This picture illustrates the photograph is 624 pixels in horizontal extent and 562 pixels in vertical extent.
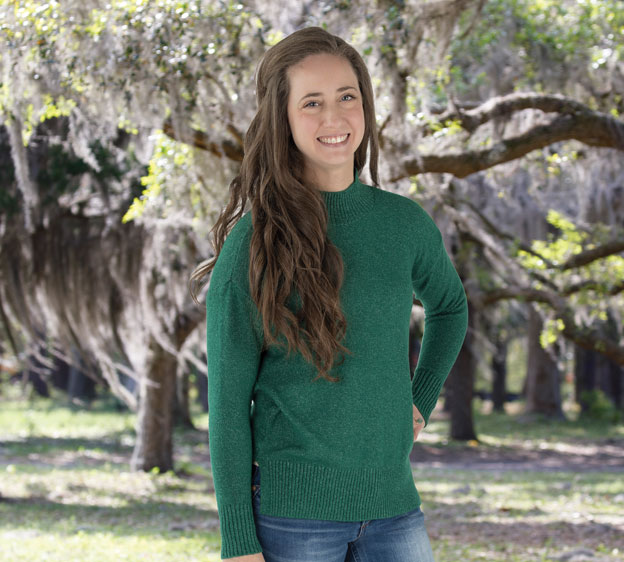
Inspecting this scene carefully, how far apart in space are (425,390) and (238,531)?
68 cm

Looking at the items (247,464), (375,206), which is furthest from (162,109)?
(247,464)

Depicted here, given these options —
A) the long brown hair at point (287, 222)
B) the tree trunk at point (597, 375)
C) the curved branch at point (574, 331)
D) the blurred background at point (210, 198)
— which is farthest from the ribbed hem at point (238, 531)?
the tree trunk at point (597, 375)

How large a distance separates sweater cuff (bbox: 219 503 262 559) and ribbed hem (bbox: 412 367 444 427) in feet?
1.99

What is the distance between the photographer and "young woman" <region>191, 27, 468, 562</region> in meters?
1.85

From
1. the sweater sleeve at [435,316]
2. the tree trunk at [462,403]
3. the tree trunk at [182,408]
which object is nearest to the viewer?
the sweater sleeve at [435,316]

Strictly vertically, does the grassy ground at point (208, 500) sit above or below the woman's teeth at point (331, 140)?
below

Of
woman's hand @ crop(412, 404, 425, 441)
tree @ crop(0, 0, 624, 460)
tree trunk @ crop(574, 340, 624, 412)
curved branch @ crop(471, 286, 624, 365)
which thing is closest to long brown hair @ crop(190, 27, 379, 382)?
woman's hand @ crop(412, 404, 425, 441)

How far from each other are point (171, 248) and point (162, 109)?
301 centimetres

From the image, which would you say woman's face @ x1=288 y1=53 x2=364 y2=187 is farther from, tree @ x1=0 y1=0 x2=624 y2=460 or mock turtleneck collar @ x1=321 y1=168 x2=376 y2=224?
tree @ x1=0 y1=0 x2=624 y2=460

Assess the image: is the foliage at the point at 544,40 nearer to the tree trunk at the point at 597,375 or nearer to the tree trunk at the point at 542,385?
the tree trunk at the point at 542,385

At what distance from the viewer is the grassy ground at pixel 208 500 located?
6.39 metres

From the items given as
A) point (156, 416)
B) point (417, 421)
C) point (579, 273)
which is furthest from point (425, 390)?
point (156, 416)

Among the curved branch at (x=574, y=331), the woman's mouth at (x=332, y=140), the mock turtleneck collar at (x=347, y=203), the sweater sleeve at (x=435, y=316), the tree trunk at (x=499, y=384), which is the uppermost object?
the woman's mouth at (x=332, y=140)

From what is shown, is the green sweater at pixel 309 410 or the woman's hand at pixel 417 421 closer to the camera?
the green sweater at pixel 309 410
